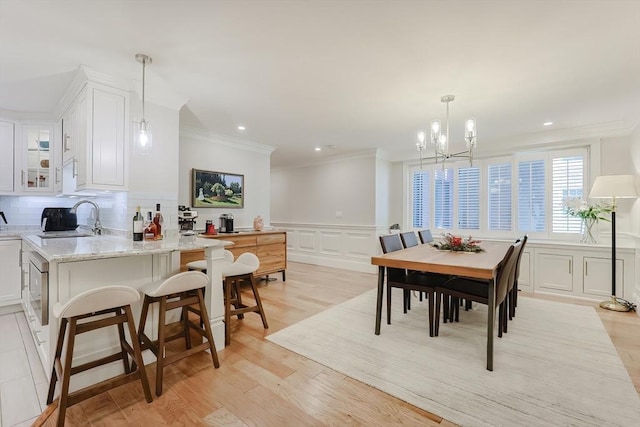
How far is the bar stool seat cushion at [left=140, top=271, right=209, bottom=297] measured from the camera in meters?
1.95

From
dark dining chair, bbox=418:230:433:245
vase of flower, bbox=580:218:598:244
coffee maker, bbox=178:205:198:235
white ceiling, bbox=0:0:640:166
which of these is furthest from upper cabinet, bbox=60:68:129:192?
vase of flower, bbox=580:218:598:244

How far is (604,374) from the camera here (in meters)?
2.10

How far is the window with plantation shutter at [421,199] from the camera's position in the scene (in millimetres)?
5680

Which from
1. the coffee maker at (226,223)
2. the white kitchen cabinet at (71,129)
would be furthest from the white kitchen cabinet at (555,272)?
the white kitchen cabinet at (71,129)

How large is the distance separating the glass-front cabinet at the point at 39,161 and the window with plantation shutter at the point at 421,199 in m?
5.69

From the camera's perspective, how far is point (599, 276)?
3.84 metres

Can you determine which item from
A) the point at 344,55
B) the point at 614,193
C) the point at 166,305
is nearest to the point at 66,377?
the point at 166,305

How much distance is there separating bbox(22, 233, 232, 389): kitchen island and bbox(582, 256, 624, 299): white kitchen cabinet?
470cm

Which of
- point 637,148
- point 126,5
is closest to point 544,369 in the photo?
point 637,148

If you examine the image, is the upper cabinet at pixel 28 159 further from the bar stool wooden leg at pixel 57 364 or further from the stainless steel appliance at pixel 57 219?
the bar stool wooden leg at pixel 57 364

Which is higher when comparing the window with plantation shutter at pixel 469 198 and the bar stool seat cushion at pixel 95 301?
the window with plantation shutter at pixel 469 198

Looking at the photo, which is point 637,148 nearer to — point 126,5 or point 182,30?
point 182,30

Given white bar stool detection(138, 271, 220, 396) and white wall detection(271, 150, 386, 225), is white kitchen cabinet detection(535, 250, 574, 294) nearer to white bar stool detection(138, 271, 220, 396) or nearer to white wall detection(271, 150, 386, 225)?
white wall detection(271, 150, 386, 225)

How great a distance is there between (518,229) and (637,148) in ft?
5.59
